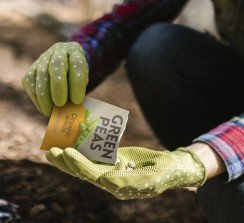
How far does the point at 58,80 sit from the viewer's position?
0.78m

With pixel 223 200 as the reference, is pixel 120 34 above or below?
above

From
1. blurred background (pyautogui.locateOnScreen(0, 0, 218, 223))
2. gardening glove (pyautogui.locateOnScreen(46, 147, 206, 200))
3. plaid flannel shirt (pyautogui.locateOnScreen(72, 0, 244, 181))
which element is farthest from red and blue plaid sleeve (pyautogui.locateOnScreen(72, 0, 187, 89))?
gardening glove (pyautogui.locateOnScreen(46, 147, 206, 200))

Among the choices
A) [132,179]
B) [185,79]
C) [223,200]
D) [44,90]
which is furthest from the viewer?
[185,79]

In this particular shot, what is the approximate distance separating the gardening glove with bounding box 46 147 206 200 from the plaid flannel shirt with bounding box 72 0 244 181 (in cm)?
9

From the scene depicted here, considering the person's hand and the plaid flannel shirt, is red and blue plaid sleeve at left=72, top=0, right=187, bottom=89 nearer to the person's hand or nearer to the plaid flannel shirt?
the plaid flannel shirt

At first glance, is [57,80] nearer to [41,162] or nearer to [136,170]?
[136,170]

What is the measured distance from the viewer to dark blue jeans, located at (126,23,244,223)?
1128 mm

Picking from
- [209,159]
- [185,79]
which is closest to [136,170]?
[209,159]

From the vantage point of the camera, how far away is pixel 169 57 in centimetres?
119

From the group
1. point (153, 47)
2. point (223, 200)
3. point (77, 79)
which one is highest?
point (77, 79)

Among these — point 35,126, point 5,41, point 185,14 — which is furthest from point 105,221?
point 185,14

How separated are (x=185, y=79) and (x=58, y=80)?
45 cm

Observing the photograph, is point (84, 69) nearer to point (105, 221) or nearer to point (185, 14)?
point (105, 221)

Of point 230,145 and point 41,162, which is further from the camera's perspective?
point 41,162
